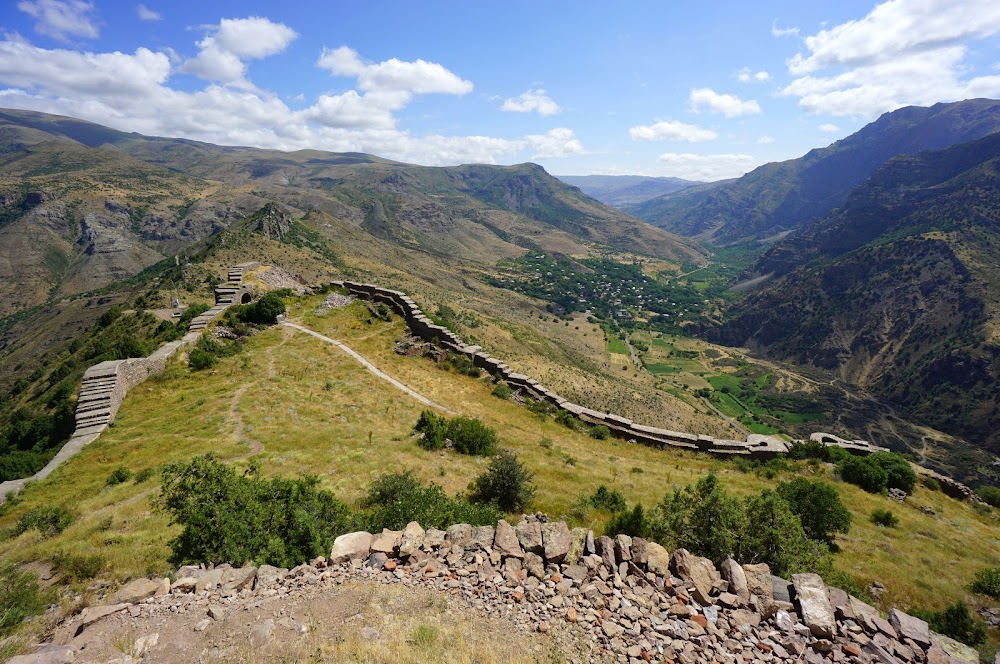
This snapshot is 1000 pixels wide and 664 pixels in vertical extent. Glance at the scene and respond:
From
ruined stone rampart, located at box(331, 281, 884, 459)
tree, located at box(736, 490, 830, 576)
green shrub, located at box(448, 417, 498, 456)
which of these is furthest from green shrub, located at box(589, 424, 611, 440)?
tree, located at box(736, 490, 830, 576)

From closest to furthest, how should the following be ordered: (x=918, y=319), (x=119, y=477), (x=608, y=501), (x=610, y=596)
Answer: (x=610, y=596), (x=119, y=477), (x=608, y=501), (x=918, y=319)

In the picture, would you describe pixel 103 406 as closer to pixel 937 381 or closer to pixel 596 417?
pixel 596 417

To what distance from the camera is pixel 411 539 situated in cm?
965

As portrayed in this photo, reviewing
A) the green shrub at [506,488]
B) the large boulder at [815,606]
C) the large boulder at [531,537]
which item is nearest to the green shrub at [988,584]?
the large boulder at [815,606]

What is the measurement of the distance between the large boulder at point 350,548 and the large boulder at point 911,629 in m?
9.95

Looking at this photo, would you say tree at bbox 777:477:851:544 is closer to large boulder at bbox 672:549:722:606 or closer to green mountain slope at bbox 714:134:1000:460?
large boulder at bbox 672:549:722:606

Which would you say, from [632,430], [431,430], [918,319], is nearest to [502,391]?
[632,430]

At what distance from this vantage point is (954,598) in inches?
485

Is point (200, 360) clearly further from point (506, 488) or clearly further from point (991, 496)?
point (991, 496)

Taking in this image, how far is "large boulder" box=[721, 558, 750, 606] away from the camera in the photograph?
8.16 metres

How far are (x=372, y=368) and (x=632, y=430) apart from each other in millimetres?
16704

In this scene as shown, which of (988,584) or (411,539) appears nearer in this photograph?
(411,539)

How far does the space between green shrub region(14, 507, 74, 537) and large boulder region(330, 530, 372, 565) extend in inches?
323

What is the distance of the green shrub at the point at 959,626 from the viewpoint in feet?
33.6
